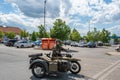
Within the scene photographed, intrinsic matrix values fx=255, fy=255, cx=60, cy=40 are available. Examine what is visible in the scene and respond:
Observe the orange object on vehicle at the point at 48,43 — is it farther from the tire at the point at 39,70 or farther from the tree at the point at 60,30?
the tire at the point at 39,70

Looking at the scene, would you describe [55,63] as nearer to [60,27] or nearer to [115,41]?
[60,27]

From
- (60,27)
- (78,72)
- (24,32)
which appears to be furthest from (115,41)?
(78,72)

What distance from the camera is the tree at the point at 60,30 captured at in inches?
1898

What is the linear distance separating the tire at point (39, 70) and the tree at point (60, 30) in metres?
36.5

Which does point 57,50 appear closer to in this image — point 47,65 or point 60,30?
point 47,65

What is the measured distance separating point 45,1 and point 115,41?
9307cm

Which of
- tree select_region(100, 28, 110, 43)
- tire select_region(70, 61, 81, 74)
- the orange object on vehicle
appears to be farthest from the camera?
tree select_region(100, 28, 110, 43)

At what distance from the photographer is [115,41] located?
449 ft

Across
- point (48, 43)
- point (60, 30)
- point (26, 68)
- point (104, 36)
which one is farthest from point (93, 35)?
point (26, 68)

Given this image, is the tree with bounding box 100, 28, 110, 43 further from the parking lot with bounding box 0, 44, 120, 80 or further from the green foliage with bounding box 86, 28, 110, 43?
the parking lot with bounding box 0, 44, 120, 80

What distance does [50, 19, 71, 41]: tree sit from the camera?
48219 millimetres

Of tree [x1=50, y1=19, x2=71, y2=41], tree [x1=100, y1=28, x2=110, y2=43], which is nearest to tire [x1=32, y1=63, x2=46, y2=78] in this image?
tree [x1=50, y1=19, x2=71, y2=41]

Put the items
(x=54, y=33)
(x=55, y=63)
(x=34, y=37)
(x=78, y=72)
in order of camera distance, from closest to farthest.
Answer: (x=55, y=63) < (x=78, y=72) < (x=54, y=33) < (x=34, y=37)

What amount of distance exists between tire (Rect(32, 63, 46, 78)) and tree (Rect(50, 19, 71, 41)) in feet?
120
